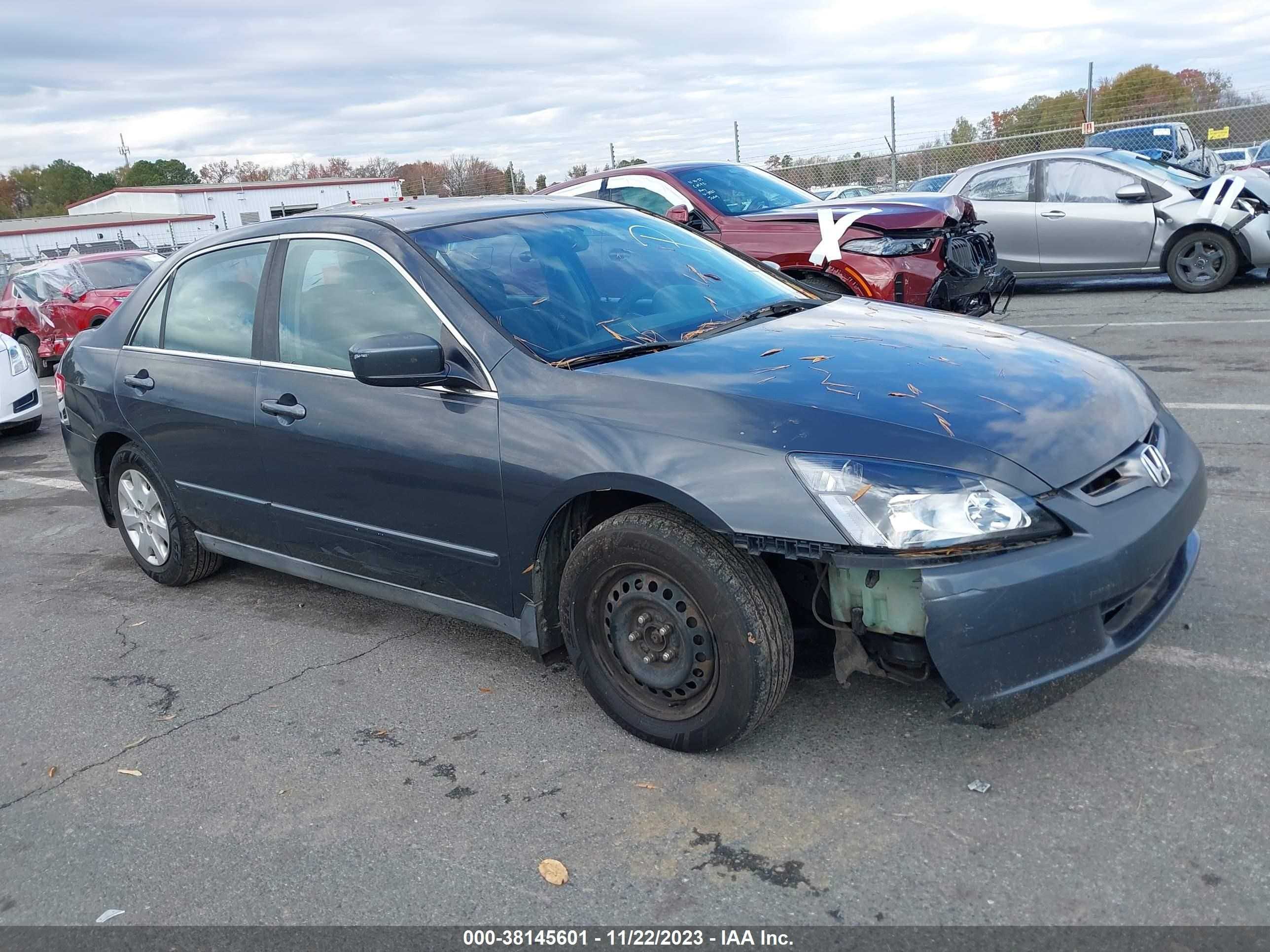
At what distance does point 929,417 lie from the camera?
9.55ft

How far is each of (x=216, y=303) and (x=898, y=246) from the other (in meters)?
4.55

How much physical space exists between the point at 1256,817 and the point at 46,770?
3.55m

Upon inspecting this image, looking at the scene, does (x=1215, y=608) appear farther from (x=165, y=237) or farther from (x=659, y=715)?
(x=165, y=237)

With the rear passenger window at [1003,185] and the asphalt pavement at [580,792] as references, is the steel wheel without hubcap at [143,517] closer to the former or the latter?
the asphalt pavement at [580,792]

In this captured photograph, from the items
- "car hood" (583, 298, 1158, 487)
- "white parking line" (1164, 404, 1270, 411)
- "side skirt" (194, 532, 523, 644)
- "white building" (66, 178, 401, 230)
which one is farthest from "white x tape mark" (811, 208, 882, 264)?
"white building" (66, 178, 401, 230)

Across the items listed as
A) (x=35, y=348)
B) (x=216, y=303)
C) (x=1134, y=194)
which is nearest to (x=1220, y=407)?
(x=1134, y=194)

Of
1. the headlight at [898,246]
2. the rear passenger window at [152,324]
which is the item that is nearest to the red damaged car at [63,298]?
the rear passenger window at [152,324]

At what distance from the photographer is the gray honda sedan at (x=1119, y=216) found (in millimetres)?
10609

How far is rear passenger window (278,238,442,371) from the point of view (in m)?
3.76

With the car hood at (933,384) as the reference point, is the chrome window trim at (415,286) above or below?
above

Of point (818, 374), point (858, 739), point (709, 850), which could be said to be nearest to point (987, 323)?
point (818, 374)

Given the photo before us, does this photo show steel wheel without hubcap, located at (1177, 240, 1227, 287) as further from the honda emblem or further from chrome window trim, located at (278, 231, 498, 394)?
chrome window trim, located at (278, 231, 498, 394)

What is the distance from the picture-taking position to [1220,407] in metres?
6.37

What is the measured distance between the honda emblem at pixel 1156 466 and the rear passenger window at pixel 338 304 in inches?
87.1
